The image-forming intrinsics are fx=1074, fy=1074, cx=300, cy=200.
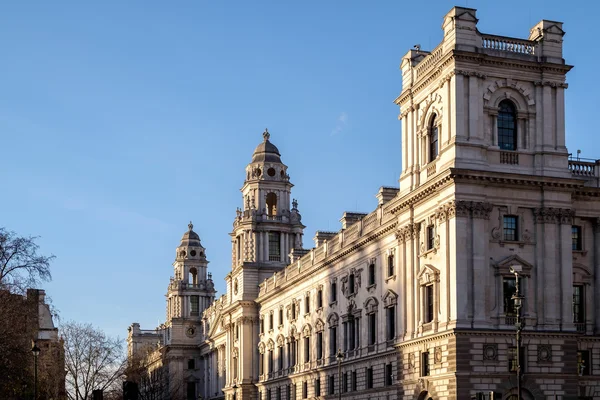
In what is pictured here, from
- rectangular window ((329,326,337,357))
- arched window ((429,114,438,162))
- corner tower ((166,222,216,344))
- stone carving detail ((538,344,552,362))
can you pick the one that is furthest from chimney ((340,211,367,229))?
corner tower ((166,222,216,344))

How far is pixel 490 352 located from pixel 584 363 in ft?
25.9

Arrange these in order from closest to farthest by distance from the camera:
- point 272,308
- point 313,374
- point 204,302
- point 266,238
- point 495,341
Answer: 1. point 495,341
2. point 313,374
3. point 272,308
4. point 266,238
5. point 204,302

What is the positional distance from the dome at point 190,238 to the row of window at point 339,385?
60760mm

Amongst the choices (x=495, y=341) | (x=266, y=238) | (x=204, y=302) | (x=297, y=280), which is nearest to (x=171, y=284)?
(x=204, y=302)

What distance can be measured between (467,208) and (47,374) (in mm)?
45335

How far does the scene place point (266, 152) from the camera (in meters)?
118

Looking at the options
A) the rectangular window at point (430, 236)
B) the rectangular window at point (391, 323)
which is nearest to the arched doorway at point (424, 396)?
the rectangular window at point (391, 323)

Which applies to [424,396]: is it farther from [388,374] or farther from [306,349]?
[306,349]

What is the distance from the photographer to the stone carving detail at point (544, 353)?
56.8 m

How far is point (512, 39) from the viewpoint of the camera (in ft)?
197

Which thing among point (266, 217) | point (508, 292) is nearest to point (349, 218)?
point (508, 292)

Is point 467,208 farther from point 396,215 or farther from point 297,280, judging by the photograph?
point 297,280

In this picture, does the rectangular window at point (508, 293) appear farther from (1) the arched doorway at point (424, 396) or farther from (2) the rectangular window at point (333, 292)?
(2) the rectangular window at point (333, 292)

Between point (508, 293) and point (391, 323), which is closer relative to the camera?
point (508, 293)
